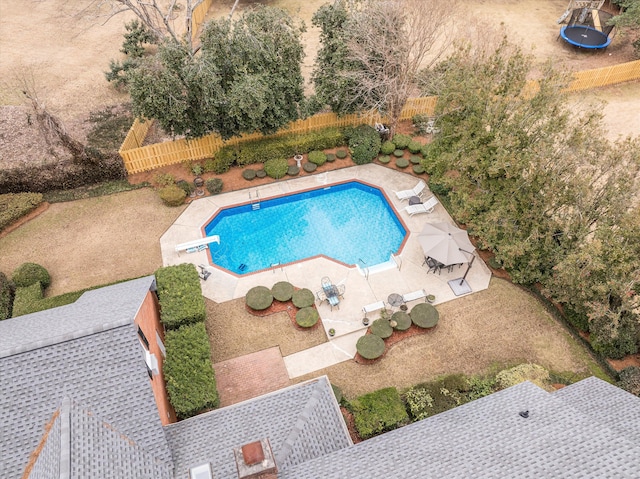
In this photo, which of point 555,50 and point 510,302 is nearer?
point 510,302

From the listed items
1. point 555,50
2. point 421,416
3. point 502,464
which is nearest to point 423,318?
point 421,416

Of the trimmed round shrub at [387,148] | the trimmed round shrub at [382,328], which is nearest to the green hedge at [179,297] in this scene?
the trimmed round shrub at [382,328]

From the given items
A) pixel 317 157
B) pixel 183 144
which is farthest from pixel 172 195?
pixel 317 157

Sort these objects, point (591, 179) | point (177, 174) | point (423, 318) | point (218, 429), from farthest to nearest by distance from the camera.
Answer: point (177, 174), point (423, 318), point (591, 179), point (218, 429)

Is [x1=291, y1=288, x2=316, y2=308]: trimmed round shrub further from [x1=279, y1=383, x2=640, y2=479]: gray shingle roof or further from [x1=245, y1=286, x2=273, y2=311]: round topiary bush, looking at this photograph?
[x1=279, y1=383, x2=640, y2=479]: gray shingle roof

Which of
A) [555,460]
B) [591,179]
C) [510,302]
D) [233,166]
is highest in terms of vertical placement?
[591,179]

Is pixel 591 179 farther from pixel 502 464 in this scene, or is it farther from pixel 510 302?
pixel 502 464

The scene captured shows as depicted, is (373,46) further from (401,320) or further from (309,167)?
(401,320)

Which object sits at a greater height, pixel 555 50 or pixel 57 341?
pixel 57 341
